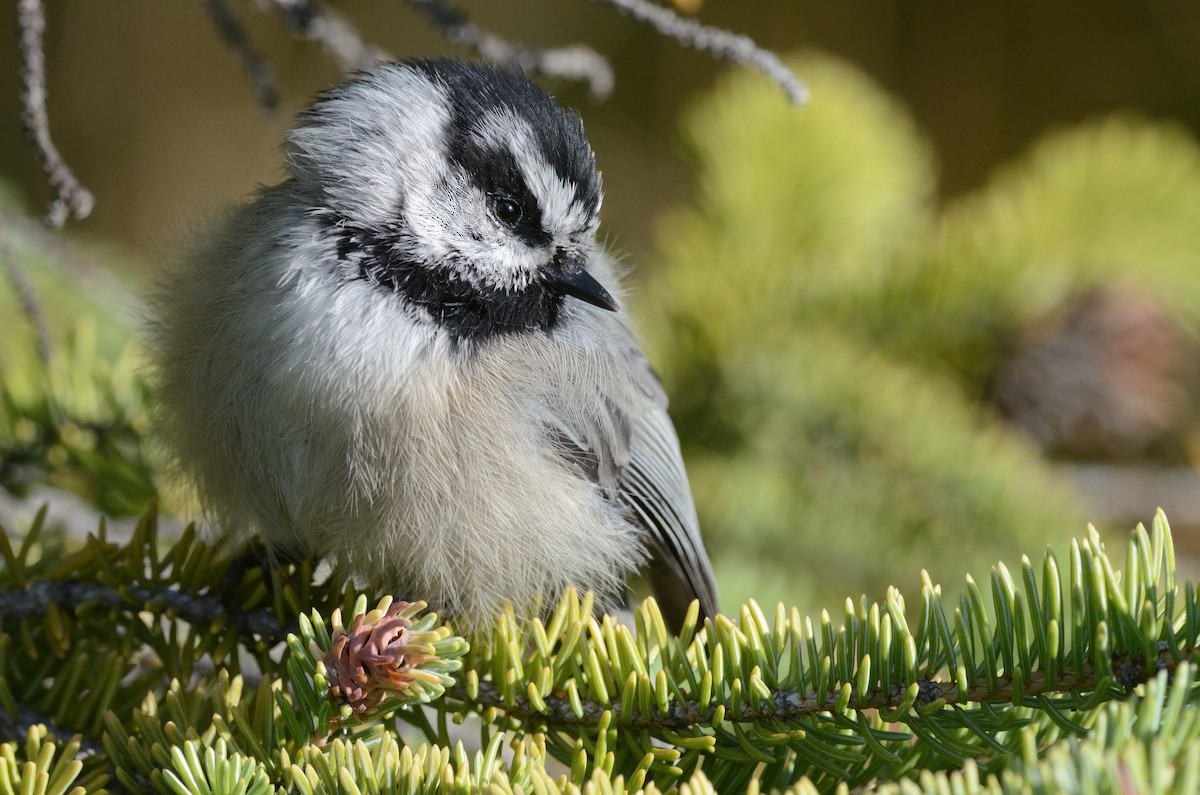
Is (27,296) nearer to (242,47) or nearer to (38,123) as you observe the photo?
(38,123)

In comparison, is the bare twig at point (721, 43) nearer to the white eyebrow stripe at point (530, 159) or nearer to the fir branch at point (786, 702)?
the white eyebrow stripe at point (530, 159)

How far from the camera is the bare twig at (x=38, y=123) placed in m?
0.95

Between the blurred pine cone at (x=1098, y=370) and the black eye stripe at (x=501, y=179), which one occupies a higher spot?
the blurred pine cone at (x=1098, y=370)

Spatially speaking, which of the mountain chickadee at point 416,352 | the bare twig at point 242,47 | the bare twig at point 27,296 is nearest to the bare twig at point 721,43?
the mountain chickadee at point 416,352

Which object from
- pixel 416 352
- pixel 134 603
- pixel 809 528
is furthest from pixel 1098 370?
pixel 134 603

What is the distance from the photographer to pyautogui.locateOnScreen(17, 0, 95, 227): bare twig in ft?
3.10

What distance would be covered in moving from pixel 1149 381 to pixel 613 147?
220 cm

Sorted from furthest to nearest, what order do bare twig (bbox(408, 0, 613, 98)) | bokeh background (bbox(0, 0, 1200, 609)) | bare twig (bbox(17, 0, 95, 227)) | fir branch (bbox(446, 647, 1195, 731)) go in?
bokeh background (bbox(0, 0, 1200, 609))
bare twig (bbox(408, 0, 613, 98))
bare twig (bbox(17, 0, 95, 227))
fir branch (bbox(446, 647, 1195, 731))

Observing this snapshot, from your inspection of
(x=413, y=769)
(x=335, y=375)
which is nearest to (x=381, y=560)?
(x=335, y=375)

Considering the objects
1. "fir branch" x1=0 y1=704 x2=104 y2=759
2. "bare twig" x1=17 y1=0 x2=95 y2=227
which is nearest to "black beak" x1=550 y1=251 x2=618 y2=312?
"bare twig" x1=17 y1=0 x2=95 y2=227

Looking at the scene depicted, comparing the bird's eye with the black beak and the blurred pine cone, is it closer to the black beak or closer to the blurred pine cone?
the black beak

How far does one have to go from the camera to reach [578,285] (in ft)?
3.59

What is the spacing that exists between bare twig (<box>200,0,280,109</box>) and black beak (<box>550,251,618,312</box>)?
43 centimetres

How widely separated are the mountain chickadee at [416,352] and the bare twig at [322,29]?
0.09 meters
